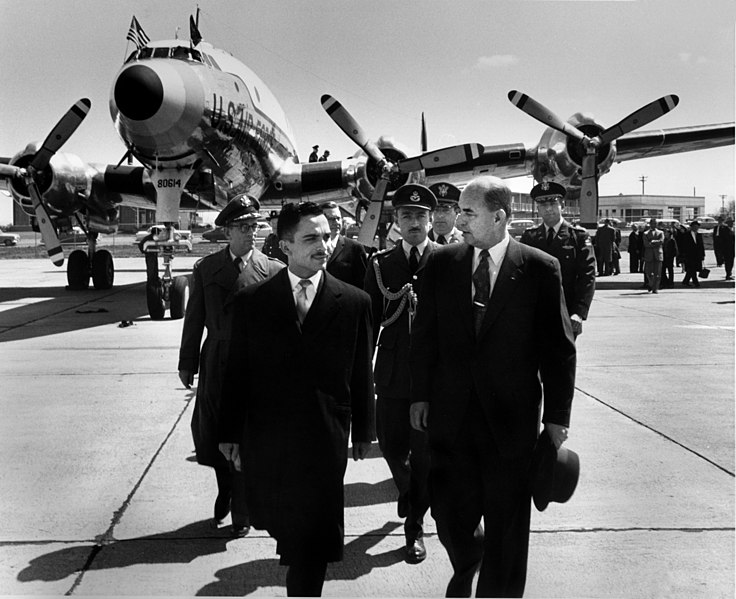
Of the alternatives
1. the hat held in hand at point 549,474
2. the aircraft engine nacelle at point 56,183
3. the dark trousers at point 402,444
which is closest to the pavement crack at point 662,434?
the dark trousers at point 402,444

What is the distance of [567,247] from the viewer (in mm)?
5844

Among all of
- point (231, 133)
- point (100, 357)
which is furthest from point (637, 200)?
point (100, 357)

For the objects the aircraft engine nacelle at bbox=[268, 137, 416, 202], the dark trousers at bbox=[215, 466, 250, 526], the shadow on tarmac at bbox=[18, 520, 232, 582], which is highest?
the aircraft engine nacelle at bbox=[268, 137, 416, 202]

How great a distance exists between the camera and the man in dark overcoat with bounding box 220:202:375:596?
293cm

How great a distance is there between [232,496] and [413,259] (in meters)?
1.70

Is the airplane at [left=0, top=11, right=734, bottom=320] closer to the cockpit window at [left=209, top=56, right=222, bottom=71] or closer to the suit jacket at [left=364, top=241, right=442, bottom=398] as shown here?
the cockpit window at [left=209, top=56, right=222, bottom=71]

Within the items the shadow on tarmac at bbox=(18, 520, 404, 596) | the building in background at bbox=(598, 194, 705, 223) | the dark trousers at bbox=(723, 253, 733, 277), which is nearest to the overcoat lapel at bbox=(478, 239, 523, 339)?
the shadow on tarmac at bbox=(18, 520, 404, 596)

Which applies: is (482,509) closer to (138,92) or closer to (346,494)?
(346,494)

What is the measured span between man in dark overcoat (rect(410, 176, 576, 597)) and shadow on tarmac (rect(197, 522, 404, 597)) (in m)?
0.58

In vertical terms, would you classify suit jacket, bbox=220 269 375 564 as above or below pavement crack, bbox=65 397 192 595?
above

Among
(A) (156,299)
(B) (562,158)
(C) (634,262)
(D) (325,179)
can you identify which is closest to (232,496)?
(A) (156,299)

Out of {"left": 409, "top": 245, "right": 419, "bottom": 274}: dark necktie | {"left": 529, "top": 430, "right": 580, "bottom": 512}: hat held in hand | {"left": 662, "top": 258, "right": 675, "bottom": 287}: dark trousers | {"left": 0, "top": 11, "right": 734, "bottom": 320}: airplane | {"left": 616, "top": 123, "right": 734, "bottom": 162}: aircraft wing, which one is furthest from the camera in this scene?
{"left": 662, "top": 258, "right": 675, "bottom": 287}: dark trousers

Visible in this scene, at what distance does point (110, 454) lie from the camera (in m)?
5.29

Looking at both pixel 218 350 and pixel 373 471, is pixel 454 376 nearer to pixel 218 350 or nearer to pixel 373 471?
pixel 218 350
